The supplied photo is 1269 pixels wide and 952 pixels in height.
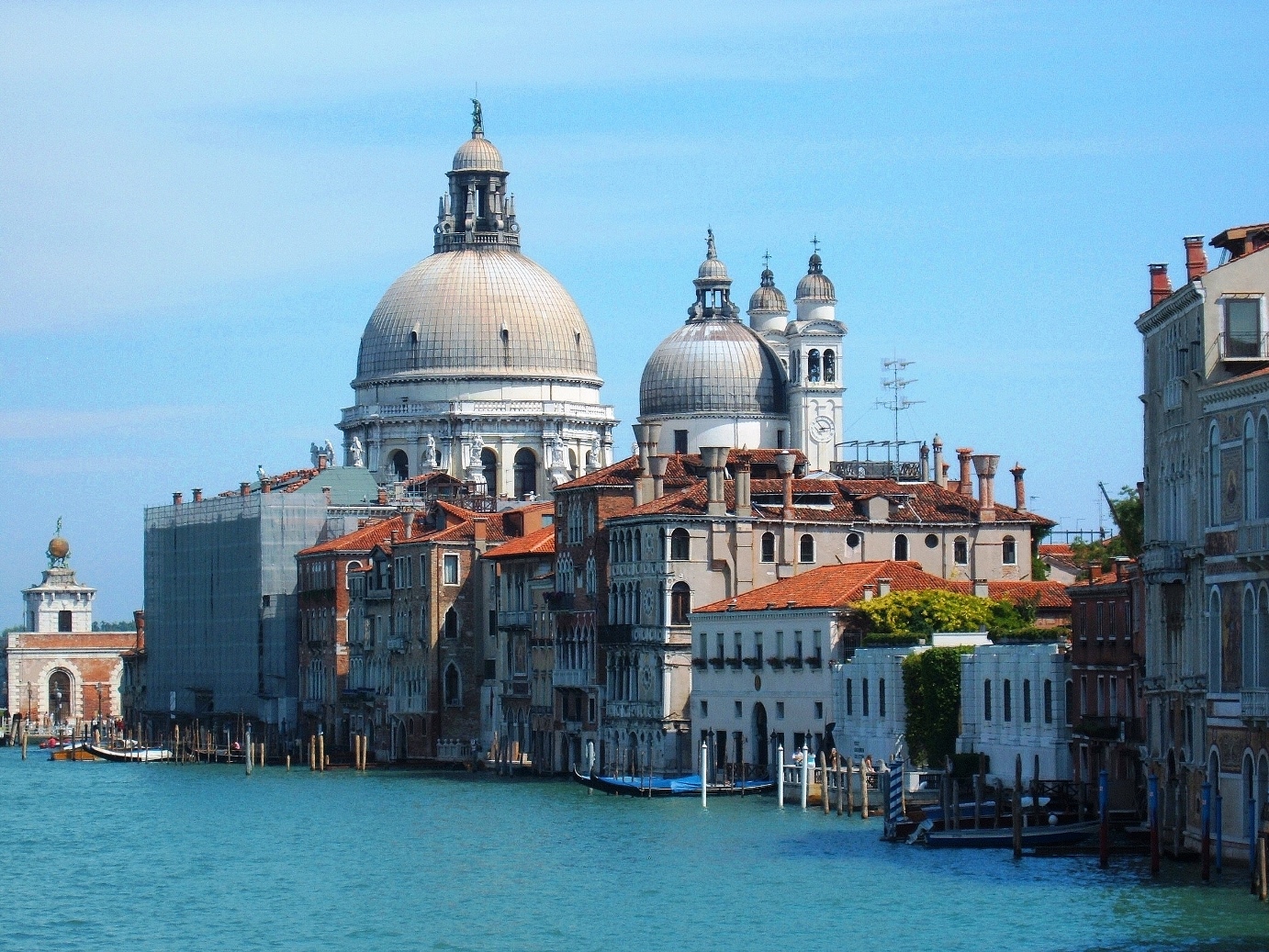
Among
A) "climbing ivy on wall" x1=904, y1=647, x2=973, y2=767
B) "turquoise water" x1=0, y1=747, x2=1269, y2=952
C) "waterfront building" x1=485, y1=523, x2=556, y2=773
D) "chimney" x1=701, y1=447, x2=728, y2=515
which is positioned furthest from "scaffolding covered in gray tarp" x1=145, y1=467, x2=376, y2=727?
"climbing ivy on wall" x1=904, y1=647, x2=973, y2=767

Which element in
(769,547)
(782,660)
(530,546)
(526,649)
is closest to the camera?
(782,660)

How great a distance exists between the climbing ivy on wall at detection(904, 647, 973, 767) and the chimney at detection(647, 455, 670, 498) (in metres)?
15.7

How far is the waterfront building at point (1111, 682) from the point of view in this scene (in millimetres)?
41406

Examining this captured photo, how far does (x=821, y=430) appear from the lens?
301 ft

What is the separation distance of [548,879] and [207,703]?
52465mm

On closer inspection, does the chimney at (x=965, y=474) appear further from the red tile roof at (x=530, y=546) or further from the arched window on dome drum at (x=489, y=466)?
the arched window on dome drum at (x=489, y=466)

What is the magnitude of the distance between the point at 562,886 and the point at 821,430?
172ft

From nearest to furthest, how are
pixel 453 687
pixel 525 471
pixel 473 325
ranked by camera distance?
pixel 453 687 < pixel 473 325 < pixel 525 471

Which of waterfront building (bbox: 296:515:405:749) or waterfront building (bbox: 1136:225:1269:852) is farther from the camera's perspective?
waterfront building (bbox: 296:515:405:749)

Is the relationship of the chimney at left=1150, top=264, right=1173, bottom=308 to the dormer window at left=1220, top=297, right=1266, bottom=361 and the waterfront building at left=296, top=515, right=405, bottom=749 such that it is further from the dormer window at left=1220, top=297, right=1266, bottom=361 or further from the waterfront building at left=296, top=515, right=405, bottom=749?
the waterfront building at left=296, top=515, right=405, bottom=749

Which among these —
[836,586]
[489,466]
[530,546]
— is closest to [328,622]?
[530,546]

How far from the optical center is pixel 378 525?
8462cm

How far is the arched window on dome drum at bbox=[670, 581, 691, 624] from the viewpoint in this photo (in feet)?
203

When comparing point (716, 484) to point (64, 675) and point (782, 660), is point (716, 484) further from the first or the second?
point (64, 675)
